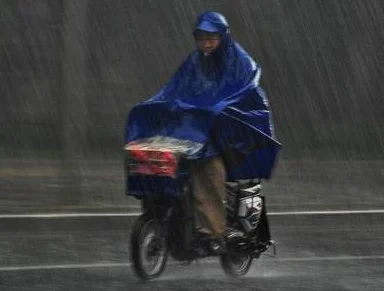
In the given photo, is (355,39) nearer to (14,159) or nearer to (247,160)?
(14,159)

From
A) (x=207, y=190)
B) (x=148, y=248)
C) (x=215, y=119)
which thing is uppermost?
(x=215, y=119)

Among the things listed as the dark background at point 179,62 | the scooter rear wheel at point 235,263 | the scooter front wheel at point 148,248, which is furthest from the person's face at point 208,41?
the dark background at point 179,62

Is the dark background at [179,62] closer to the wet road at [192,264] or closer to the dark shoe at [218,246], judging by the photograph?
the wet road at [192,264]

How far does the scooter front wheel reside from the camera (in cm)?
787

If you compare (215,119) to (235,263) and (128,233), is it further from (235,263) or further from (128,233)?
(128,233)

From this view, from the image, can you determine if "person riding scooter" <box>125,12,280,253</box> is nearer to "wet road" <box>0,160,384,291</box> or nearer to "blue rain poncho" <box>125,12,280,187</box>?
"blue rain poncho" <box>125,12,280,187</box>

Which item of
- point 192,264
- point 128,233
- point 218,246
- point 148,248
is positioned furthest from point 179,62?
point 148,248

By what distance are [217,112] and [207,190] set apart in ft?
1.95

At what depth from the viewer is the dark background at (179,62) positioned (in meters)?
19.0

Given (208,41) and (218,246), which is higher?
(208,41)

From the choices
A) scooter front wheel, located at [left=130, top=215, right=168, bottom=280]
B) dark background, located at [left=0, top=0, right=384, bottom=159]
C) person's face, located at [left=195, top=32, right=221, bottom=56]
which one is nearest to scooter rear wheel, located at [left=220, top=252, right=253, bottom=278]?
scooter front wheel, located at [left=130, top=215, right=168, bottom=280]

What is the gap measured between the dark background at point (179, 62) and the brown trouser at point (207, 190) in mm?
8820

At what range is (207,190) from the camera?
814 centimetres

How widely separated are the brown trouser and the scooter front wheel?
318 mm
